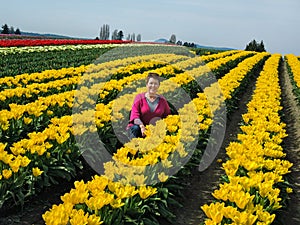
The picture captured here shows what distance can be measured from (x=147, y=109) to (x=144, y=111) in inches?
2.2

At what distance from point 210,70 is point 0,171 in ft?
35.0

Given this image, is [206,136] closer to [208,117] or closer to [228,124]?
[208,117]

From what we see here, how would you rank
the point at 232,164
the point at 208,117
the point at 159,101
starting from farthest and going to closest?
the point at 208,117 → the point at 159,101 → the point at 232,164

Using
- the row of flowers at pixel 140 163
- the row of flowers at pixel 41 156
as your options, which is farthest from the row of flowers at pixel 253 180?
the row of flowers at pixel 41 156

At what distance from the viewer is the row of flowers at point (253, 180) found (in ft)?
9.70

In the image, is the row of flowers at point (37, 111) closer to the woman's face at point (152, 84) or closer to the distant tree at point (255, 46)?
the woman's face at point (152, 84)

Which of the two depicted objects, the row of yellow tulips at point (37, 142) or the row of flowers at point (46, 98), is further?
the row of flowers at point (46, 98)

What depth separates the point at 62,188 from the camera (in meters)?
4.72

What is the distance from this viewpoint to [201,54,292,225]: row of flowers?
2955 millimetres

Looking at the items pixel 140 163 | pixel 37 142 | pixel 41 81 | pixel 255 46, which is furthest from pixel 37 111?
pixel 255 46

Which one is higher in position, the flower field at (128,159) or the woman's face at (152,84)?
the woman's face at (152,84)

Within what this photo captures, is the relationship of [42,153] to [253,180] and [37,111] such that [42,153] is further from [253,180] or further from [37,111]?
[253,180]

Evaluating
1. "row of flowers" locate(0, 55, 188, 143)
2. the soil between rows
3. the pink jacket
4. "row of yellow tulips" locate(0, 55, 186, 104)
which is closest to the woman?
the pink jacket

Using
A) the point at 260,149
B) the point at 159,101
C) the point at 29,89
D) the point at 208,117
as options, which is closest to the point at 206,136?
the point at 208,117
